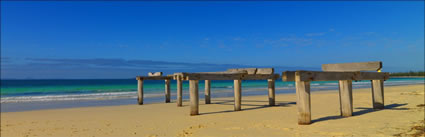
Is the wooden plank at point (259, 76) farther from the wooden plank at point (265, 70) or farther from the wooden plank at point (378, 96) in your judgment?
the wooden plank at point (378, 96)

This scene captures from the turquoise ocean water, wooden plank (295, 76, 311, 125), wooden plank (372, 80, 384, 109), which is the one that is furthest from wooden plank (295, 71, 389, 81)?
the turquoise ocean water

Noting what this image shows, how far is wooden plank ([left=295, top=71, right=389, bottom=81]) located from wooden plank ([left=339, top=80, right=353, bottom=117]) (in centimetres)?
24

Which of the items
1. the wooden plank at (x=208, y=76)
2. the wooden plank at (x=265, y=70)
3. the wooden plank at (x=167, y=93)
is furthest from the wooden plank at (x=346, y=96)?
the wooden plank at (x=167, y=93)

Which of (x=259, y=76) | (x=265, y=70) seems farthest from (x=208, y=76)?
(x=265, y=70)

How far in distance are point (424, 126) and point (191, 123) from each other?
18.6 feet

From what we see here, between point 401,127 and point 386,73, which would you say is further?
point 386,73

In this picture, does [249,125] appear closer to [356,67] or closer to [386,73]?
[356,67]

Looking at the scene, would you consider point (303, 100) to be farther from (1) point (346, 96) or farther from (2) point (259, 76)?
(2) point (259, 76)

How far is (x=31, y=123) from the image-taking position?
9.74 meters

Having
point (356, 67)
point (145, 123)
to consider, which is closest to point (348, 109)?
point (356, 67)

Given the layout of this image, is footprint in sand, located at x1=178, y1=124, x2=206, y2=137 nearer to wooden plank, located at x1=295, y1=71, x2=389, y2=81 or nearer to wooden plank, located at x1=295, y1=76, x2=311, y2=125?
wooden plank, located at x1=295, y1=76, x2=311, y2=125

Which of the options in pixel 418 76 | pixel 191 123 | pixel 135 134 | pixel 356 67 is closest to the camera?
pixel 135 134

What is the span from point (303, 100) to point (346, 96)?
7.28ft

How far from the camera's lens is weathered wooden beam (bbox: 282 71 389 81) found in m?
7.22
